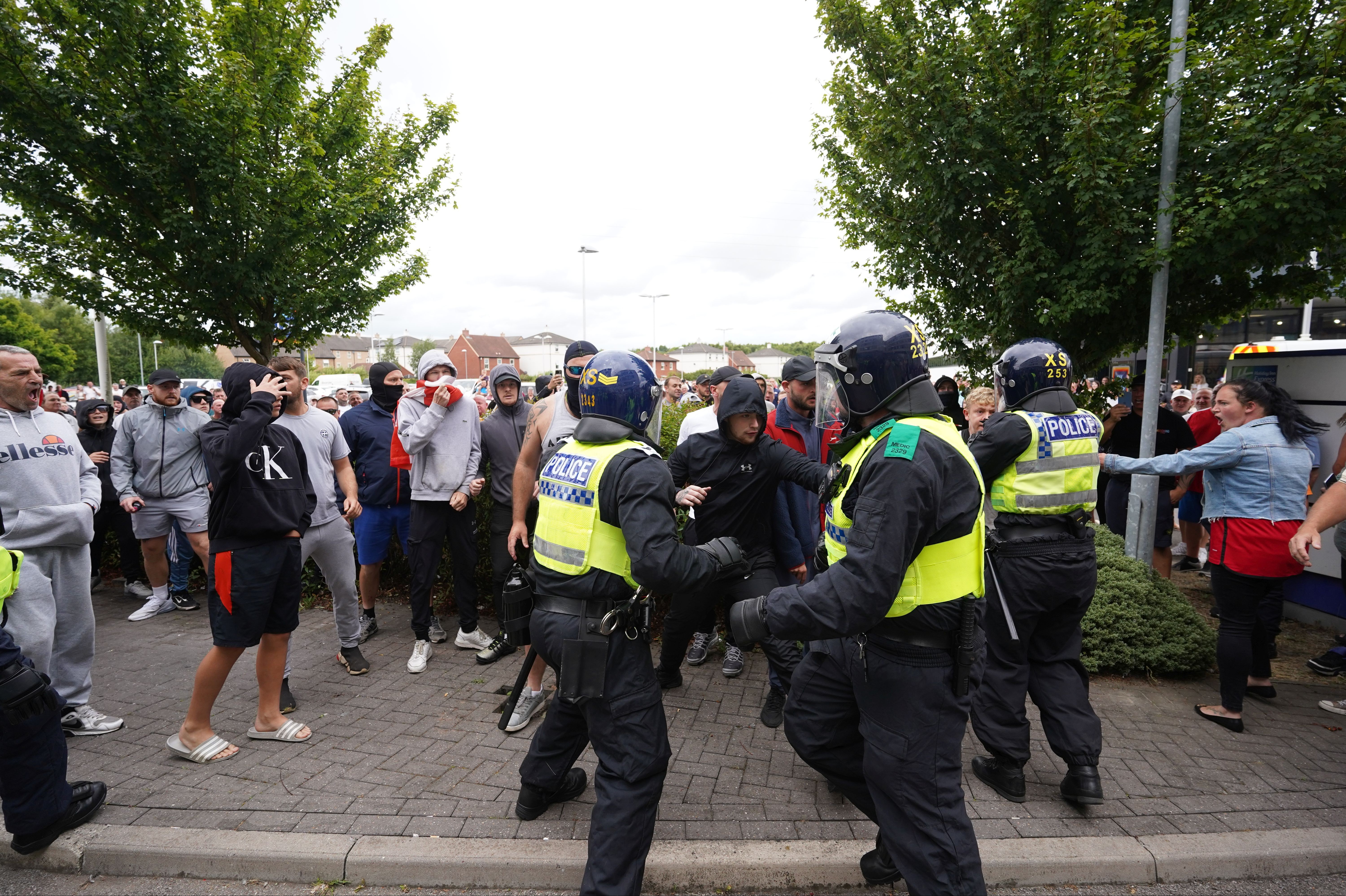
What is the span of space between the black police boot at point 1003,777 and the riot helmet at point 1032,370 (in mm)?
1861

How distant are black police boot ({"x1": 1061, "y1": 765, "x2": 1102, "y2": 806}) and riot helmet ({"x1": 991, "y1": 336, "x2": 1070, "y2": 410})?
1823 mm

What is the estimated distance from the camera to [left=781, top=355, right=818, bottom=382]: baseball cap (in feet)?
15.2

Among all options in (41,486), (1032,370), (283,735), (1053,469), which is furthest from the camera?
(283,735)

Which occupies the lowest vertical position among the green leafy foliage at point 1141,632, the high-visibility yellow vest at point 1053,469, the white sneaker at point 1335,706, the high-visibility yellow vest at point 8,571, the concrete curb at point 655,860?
the white sneaker at point 1335,706

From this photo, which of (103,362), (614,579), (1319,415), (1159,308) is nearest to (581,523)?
(614,579)

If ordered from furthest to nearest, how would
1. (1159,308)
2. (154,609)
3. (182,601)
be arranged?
(182,601)
(154,609)
(1159,308)

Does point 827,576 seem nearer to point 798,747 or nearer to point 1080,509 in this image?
point 798,747

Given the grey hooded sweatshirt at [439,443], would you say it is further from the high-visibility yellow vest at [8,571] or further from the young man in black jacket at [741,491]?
the high-visibility yellow vest at [8,571]

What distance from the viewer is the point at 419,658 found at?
4844 millimetres

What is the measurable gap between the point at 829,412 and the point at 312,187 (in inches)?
318

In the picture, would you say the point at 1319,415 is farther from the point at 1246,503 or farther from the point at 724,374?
the point at 724,374

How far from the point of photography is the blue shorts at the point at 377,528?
17.6ft

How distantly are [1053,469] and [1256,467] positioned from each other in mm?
1730

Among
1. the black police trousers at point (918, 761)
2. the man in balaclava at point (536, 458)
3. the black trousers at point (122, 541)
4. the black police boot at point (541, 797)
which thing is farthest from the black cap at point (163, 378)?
the black police trousers at point (918, 761)
